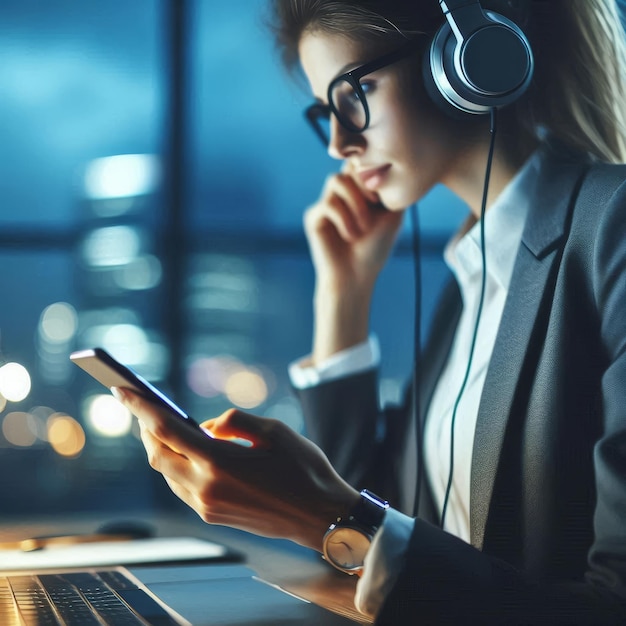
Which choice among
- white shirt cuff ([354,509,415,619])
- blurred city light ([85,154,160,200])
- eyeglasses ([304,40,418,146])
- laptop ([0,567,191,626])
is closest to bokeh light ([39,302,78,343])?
blurred city light ([85,154,160,200])

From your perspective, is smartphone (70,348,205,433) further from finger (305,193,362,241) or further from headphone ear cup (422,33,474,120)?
finger (305,193,362,241)

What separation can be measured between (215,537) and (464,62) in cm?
87

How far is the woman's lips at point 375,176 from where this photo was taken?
0.98 metres

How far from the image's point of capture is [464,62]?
753 millimetres

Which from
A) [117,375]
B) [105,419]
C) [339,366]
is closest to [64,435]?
[105,419]

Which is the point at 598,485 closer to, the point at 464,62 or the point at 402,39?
the point at 464,62

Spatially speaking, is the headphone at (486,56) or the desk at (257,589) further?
the headphone at (486,56)

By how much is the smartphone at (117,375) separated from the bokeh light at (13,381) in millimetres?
779

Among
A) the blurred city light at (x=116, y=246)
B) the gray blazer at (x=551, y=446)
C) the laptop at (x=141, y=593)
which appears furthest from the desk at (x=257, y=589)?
the blurred city light at (x=116, y=246)

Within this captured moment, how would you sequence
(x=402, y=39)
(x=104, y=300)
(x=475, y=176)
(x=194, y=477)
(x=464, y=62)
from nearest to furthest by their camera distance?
(x=194, y=477) → (x=464, y=62) → (x=402, y=39) → (x=475, y=176) → (x=104, y=300)

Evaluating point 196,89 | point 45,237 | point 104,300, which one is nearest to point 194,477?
point 45,237

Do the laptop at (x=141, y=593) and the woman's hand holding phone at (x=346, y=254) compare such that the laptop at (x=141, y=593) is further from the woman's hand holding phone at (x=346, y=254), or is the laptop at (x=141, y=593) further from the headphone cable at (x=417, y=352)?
the woman's hand holding phone at (x=346, y=254)

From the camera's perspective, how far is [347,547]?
2.07ft

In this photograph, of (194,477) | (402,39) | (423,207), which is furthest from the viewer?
(423,207)
